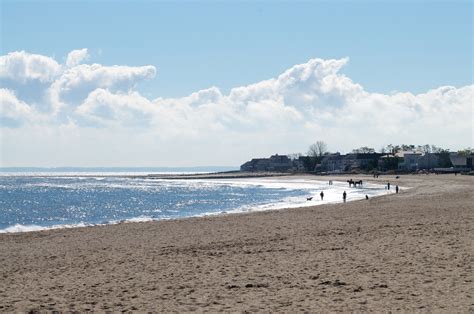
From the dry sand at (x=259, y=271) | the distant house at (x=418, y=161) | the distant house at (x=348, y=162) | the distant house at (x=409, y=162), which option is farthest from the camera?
the distant house at (x=348, y=162)

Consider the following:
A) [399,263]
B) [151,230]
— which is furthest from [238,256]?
[151,230]

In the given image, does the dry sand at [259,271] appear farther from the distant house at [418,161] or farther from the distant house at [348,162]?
the distant house at [348,162]

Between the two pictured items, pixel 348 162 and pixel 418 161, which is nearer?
pixel 418 161

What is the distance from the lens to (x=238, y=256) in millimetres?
15820

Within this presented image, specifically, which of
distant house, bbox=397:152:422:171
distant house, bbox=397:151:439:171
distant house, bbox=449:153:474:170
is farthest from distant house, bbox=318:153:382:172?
distant house, bbox=449:153:474:170

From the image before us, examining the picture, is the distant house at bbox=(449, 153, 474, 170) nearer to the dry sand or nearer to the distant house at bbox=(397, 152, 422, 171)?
the distant house at bbox=(397, 152, 422, 171)

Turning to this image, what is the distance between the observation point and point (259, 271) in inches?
523

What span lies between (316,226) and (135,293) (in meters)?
13.4

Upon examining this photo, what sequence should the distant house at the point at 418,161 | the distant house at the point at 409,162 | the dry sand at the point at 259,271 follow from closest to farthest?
the dry sand at the point at 259,271, the distant house at the point at 409,162, the distant house at the point at 418,161

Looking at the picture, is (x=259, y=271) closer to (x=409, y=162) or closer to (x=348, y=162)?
(x=409, y=162)

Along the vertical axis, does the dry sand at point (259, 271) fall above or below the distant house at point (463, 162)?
below

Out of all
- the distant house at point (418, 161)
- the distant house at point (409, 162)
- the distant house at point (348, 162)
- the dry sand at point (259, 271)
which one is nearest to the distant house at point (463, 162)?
the distant house at point (409, 162)

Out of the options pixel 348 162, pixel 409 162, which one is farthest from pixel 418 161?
pixel 348 162

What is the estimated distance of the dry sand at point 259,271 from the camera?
10305mm
